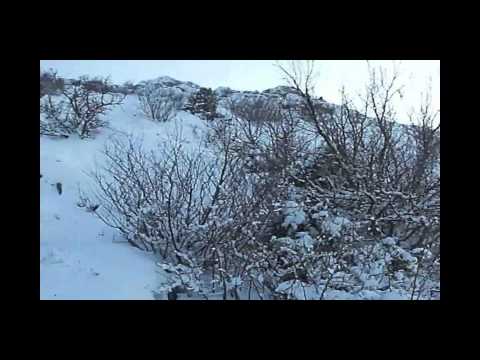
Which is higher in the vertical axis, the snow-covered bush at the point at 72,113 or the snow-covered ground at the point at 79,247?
the snow-covered bush at the point at 72,113

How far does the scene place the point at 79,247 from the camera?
16.9 feet

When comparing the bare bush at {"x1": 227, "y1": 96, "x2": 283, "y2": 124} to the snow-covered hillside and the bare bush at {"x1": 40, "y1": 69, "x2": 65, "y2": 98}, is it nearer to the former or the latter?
the snow-covered hillside

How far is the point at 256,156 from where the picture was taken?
6.64m

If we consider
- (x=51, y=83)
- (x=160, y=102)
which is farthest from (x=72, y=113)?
(x=160, y=102)

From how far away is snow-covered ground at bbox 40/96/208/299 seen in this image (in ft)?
14.1

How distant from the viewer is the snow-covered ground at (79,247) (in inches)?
169

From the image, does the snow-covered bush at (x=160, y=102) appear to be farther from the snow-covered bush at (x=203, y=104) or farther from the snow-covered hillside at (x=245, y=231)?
the snow-covered hillside at (x=245, y=231)

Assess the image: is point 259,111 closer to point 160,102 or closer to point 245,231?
point 160,102

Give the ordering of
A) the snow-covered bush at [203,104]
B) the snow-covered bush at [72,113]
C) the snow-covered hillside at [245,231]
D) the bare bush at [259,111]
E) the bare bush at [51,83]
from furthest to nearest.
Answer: the snow-covered bush at [203,104] < the bare bush at [51,83] < the snow-covered bush at [72,113] < the bare bush at [259,111] < the snow-covered hillside at [245,231]

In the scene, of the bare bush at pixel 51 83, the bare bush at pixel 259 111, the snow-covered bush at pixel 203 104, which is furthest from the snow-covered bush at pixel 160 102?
the bare bush at pixel 51 83

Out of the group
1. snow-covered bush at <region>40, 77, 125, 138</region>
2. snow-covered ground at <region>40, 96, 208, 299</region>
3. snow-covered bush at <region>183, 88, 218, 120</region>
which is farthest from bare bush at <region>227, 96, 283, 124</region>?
snow-covered bush at <region>40, 77, 125, 138</region>

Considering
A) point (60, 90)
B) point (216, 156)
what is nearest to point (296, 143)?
point (216, 156)
